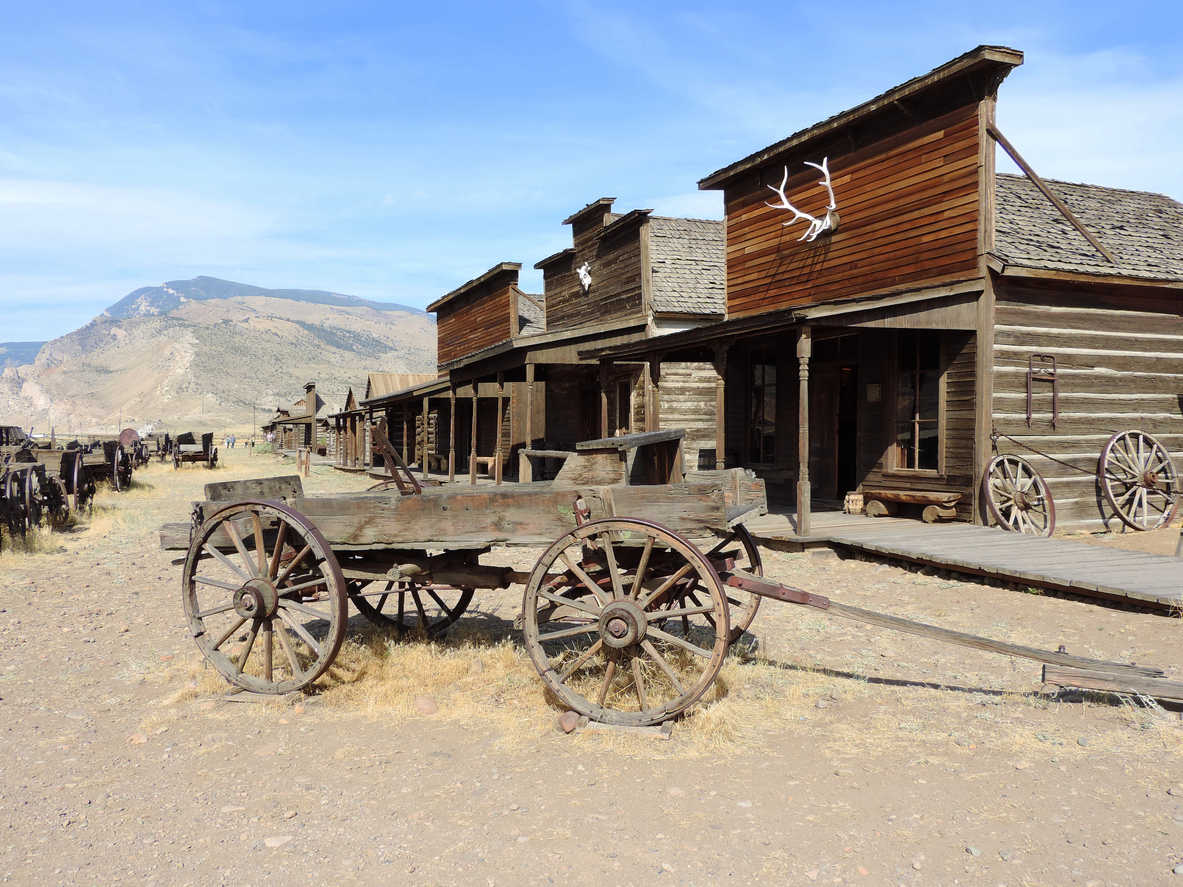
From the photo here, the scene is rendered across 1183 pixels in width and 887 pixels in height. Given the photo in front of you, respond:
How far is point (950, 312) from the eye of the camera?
9.09m

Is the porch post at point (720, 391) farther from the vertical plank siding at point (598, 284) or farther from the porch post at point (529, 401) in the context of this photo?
the porch post at point (529, 401)

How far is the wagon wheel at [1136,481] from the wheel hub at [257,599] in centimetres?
983

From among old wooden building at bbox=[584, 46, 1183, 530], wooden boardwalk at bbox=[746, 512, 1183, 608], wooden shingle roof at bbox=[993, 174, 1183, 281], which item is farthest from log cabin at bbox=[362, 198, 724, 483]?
wooden shingle roof at bbox=[993, 174, 1183, 281]

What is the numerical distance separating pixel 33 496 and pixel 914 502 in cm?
1185

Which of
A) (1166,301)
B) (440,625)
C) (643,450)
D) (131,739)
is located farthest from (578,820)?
(1166,301)

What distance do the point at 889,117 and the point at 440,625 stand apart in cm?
907

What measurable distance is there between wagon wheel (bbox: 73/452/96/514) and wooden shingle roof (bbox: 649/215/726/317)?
406 inches

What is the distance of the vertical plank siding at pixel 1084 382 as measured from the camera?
923 cm

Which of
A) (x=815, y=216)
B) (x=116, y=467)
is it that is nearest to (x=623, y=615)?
(x=815, y=216)

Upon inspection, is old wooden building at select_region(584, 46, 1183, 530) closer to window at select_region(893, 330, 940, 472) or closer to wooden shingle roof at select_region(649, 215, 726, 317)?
window at select_region(893, 330, 940, 472)

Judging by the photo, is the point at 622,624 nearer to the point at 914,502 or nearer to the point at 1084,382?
the point at 914,502

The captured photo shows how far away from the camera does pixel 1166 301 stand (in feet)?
33.7

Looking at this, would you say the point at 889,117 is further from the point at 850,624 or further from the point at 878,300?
the point at 850,624

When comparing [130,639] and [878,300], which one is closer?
[130,639]
